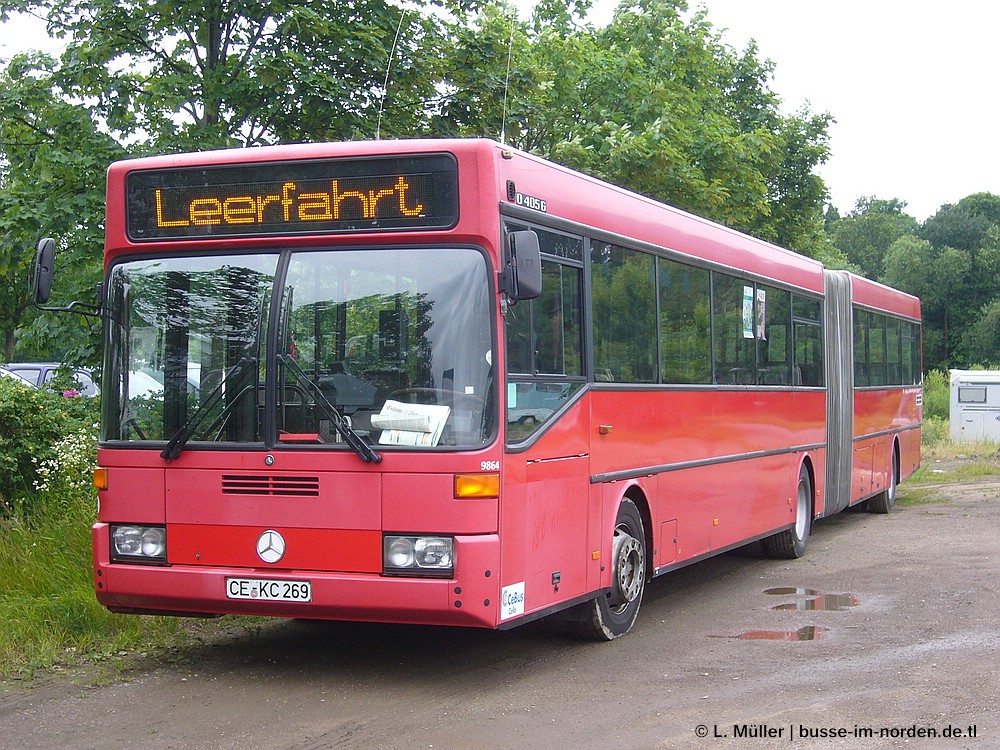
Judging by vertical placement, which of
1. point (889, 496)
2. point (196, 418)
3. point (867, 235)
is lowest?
point (889, 496)

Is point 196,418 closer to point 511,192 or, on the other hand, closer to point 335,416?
point 335,416

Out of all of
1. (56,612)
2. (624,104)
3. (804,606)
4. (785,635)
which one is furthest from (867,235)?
(56,612)

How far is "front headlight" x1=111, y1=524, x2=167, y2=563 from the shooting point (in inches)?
319

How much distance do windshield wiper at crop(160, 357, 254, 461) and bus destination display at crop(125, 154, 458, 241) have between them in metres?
0.87

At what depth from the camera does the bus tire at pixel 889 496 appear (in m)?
19.5

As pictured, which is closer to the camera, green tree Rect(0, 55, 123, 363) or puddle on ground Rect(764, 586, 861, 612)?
puddle on ground Rect(764, 586, 861, 612)

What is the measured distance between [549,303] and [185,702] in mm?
3207

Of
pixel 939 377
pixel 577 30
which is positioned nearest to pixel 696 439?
pixel 577 30

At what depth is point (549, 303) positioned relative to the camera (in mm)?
8500

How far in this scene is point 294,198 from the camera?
802 cm

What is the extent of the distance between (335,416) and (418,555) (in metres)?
0.91

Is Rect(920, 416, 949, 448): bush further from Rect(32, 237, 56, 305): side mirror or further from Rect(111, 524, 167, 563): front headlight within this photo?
Rect(32, 237, 56, 305): side mirror

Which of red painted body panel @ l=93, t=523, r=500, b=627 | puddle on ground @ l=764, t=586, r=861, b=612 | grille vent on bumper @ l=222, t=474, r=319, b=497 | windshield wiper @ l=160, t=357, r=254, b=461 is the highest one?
windshield wiper @ l=160, t=357, r=254, b=461

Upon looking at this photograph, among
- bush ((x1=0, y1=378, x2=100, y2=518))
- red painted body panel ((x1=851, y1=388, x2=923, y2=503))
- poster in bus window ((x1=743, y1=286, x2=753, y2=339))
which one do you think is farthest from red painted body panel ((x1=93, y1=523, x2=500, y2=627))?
red painted body panel ((x1=851, y1=388, x2=923, y2=503))
